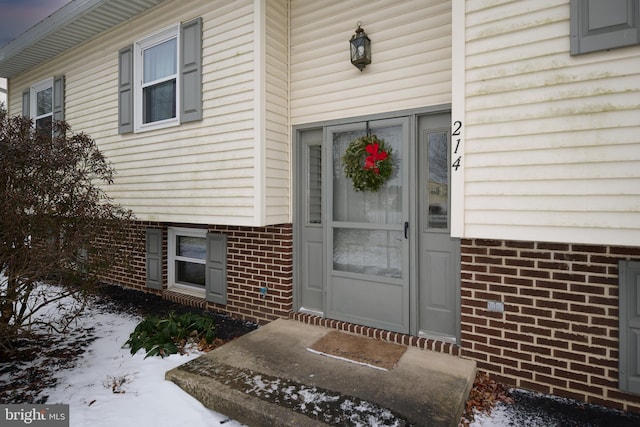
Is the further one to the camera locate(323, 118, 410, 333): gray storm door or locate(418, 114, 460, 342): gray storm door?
locate(323, 118, 410, 333): gray storm door

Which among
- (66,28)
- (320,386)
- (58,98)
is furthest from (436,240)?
(58,98)

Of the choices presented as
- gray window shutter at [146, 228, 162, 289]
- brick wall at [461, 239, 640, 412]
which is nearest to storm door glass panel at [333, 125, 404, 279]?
brick wall at [461, 239, 640, 412]

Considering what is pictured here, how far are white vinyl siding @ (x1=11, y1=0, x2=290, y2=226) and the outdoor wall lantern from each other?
1077 millimetres

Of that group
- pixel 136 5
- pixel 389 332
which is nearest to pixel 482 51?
pixel 389 332

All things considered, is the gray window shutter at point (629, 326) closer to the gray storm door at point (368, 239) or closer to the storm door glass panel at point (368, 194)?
the gray storm door at point (368, 239)

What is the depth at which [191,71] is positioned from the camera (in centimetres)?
462

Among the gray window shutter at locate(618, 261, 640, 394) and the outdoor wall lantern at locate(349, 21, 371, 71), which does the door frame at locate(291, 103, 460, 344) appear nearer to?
the outdoor wall lantern at locate(349, 21, 371, 71)

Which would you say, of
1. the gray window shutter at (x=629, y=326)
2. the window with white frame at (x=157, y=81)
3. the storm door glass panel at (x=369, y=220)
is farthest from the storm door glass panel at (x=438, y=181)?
the window with white frame at (x=157, y=81)

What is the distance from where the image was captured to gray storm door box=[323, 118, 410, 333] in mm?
3699

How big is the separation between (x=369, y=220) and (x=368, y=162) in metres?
0.68

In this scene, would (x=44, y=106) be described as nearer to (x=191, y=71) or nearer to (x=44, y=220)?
(x=191, y=71)

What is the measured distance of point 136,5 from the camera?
5008 mm

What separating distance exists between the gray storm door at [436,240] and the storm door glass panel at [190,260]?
11.2 ft

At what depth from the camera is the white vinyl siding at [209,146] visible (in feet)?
13.5
